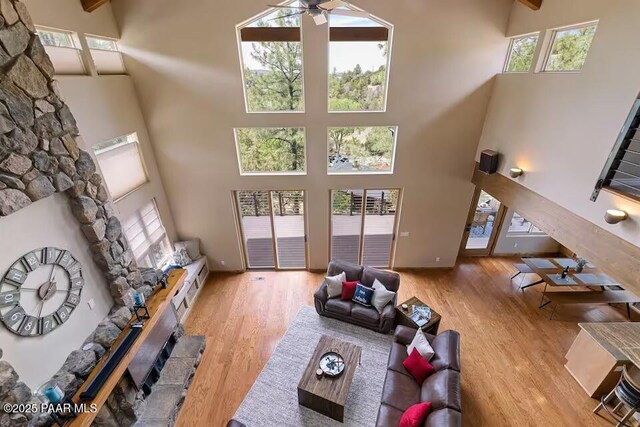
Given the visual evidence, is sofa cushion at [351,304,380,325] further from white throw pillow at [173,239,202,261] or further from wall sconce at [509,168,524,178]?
white throw pillow at [173,239,202,261]

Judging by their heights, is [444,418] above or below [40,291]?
below

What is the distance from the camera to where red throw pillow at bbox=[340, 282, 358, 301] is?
5359 millimetres

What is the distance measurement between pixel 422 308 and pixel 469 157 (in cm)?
334

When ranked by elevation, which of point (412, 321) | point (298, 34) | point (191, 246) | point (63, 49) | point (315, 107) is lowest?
point (412, 321)

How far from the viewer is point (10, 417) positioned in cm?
245

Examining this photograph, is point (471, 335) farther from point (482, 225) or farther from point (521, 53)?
point (521, 53)

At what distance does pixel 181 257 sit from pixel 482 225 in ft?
24.5

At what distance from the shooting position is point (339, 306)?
5.30 metres

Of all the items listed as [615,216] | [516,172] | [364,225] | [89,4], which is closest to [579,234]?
[615,216]

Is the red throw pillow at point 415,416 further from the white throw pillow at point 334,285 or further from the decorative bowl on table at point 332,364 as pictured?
the white throw pillow at point 334,285

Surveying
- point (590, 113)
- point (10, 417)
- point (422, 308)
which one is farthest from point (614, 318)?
point (10, 417)

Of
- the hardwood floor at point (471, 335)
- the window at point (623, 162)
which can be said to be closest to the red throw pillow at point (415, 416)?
the hardwood floor at point (471, 335)

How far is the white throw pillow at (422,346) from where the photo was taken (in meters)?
4.05

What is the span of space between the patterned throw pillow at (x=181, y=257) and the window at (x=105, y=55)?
Result: 3600mm
